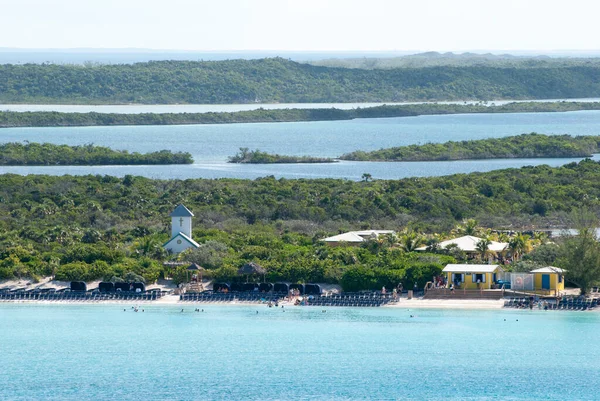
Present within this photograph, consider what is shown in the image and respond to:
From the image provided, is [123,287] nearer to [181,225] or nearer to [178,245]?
[178,245]

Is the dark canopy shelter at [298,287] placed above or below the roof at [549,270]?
below

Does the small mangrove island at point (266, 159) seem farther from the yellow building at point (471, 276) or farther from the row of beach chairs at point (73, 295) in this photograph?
the yellow building at point (471, 276)

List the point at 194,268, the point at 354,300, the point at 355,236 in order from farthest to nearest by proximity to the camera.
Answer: the point at 355,236
the point at 194,268
the point at 354,300

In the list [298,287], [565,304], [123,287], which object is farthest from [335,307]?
[123,287]

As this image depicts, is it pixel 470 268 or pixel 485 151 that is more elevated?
pixel 485 151

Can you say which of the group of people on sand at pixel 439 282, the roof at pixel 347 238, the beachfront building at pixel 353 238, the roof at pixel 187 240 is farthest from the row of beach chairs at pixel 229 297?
the roof at pixel 347 238

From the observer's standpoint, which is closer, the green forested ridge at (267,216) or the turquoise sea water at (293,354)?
the turquoise sea water at (293,354)
